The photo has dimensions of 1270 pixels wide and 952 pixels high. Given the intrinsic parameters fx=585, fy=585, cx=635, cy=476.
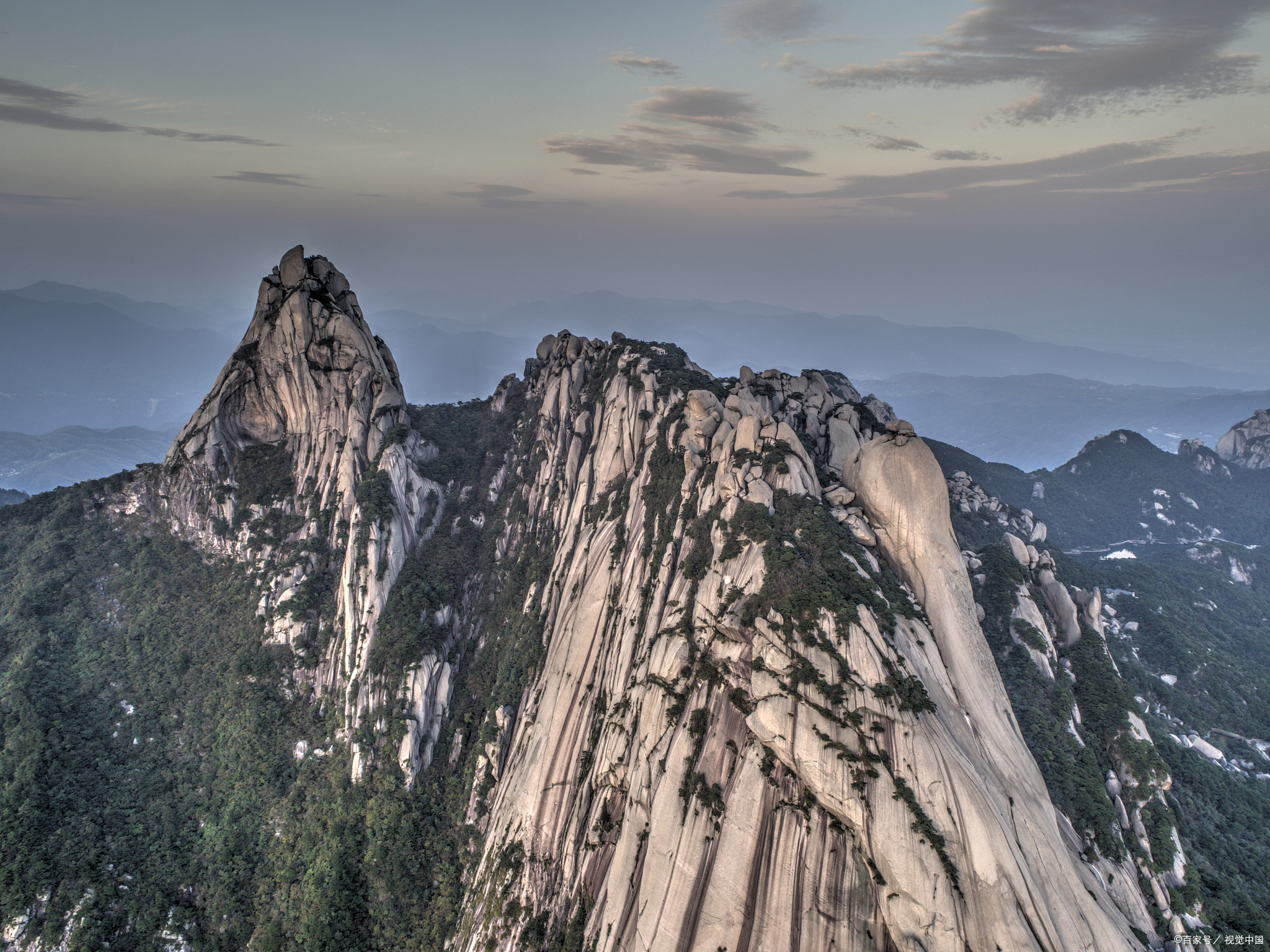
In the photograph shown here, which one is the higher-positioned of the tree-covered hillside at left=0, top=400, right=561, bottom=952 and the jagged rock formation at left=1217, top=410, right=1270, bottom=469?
the jagged rock formation at left=1217, top=410, right=1270, bottom=469

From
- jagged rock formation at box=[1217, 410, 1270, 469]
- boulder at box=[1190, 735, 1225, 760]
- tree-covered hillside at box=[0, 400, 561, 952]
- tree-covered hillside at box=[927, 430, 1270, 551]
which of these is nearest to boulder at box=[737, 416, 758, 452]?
tree-covered hillside at box=[0, 400, 561, 952]

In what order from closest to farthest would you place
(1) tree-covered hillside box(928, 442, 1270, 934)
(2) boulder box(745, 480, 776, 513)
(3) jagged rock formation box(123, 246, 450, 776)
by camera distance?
(1) tree-covered hillside box(928, 442, 1270, 934)
(2) boulder box(745, 480, 776, 513)
(3) jagged rock formation box(123, 246, 450, 776)

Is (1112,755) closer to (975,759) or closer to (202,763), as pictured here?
(975,759)

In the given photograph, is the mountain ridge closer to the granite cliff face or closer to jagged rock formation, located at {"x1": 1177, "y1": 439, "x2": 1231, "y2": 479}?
the granite cliff face

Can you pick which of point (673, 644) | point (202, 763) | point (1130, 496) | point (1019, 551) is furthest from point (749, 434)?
point (1130, 496)

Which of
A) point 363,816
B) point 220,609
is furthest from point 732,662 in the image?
point 220,609

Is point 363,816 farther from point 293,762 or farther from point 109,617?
point 109,617
